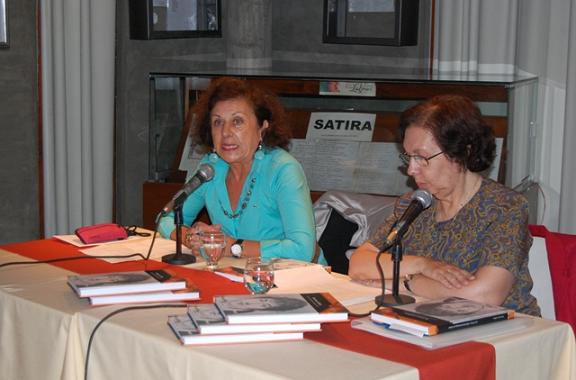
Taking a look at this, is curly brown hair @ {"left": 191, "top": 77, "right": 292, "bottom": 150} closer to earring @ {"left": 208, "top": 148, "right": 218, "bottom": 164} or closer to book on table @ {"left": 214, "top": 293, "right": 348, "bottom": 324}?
earring @ {"left": 208, "top": 148, "right": 218, "bottom": 164}

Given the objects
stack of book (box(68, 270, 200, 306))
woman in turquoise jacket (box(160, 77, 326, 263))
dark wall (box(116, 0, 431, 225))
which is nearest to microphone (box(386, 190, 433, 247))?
stack of book (box(68, 270, 200, 306))

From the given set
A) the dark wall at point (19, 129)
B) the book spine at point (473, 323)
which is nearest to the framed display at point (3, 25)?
the dark wall at point (19, 129)

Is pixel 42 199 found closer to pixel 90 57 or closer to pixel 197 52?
pixel 90 57

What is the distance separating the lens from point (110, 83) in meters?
4.94

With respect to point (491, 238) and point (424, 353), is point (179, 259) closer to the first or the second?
point (491, 238)

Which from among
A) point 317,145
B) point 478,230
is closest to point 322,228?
point 317,145

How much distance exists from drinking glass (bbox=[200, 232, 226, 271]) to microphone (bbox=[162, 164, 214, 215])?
0.13 meters

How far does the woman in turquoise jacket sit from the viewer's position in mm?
3248

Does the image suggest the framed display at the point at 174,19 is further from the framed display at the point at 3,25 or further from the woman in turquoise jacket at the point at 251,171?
the woman in turquoise jacket at the point at 251,171

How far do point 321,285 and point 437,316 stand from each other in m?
0.56

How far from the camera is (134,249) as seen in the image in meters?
3.07

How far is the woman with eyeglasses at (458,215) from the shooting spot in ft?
8.23

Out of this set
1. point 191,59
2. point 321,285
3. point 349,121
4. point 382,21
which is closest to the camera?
point 321,285

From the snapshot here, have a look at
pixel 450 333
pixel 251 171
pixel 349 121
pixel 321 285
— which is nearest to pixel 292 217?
pixel 251 171
